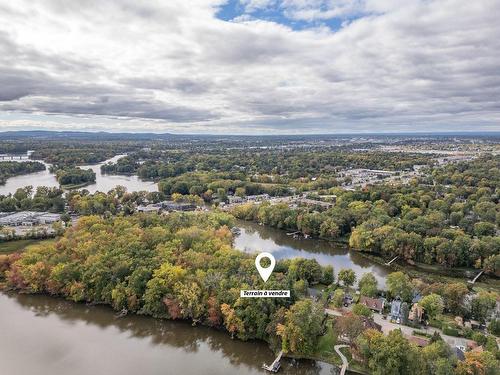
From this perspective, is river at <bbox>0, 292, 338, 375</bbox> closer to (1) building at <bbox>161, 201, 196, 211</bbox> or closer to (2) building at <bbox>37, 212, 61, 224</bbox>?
(2) building at <bbox>37, 212, 61, 224</bbox>

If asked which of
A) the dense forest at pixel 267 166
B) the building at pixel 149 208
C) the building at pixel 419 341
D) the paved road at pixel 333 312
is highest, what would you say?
the dense forest at pixel 267 166

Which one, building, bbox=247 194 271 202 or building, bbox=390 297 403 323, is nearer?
building, bbox=390 297 403 323

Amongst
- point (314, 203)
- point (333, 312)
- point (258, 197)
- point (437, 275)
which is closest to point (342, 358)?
point (333, 312)

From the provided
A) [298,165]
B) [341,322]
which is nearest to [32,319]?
[341,322]

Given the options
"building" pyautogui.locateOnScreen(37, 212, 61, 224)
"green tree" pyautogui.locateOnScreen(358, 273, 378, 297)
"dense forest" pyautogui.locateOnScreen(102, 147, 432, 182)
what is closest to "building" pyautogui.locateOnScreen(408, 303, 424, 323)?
"green tree" pyautogui.locateOnScreen(358, 273, 378, 297)

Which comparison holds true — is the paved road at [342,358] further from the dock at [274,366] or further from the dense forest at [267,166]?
the dense forest at [267,166]

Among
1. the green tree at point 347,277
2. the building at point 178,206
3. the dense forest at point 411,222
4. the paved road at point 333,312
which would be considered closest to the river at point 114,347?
the paved road at point 333,312
